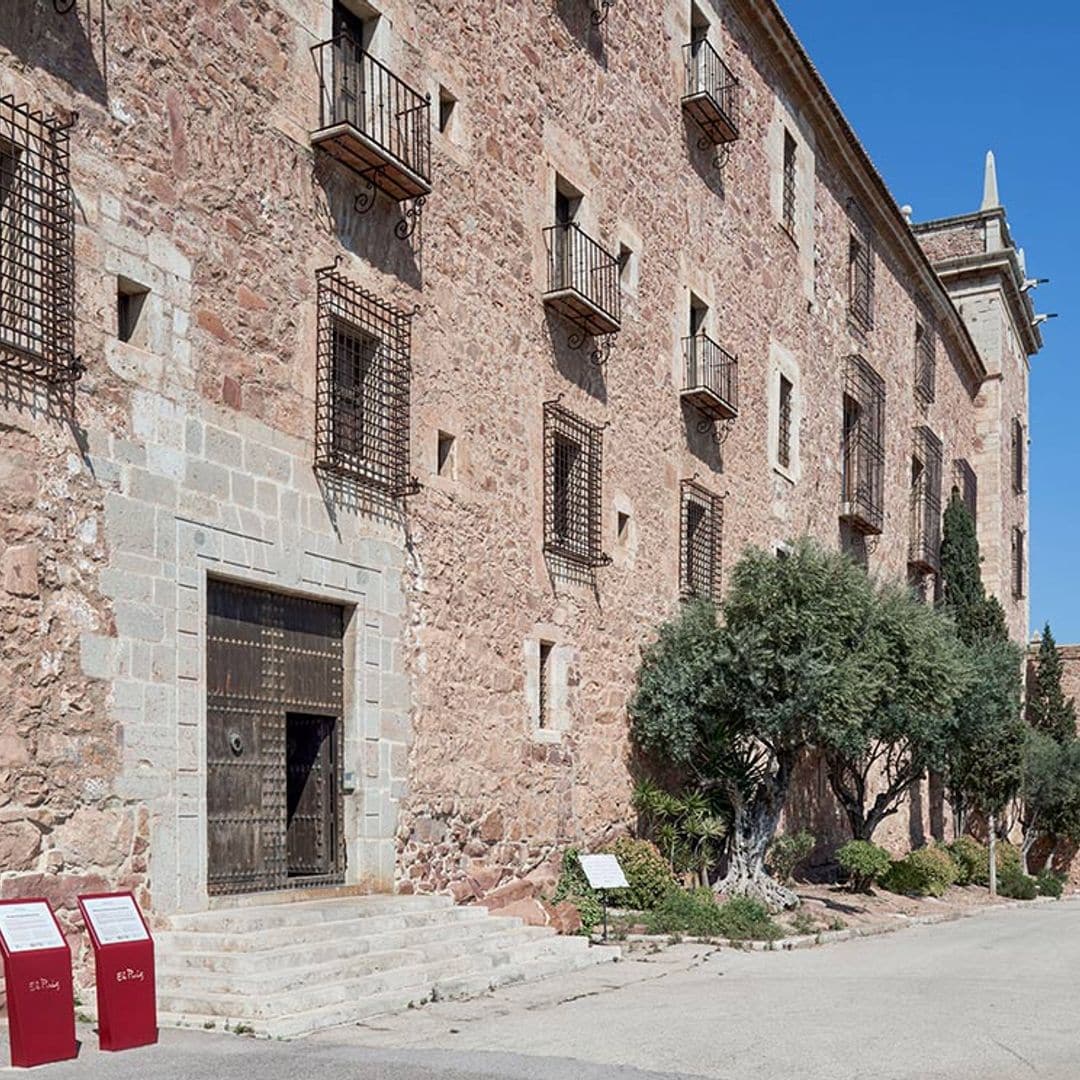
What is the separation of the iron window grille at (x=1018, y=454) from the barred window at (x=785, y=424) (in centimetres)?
1877

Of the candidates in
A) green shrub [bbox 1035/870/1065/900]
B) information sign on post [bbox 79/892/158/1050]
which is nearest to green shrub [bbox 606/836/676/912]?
information sign on post [bbox 79/892/158/1050]

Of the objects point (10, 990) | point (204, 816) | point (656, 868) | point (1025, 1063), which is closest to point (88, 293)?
point (204, 816)

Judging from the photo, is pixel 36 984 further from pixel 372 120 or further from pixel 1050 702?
pixel 1050 702

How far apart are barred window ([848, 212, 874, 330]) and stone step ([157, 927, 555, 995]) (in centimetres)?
1811

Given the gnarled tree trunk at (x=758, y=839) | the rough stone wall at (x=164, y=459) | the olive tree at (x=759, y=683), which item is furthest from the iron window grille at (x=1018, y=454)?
the rough stone wall at (x=164, y=459)

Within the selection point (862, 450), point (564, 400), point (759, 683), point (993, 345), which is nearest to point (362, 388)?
point (564, 400)

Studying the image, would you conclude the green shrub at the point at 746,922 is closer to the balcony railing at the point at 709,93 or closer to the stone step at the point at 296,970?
the stone step at the point at 296,970

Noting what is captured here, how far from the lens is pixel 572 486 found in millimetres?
16344

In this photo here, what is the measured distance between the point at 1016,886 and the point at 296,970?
67.6 feet

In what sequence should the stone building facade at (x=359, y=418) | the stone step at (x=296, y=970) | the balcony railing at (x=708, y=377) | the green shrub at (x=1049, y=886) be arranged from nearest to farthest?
1. the stone step at (x=296, y=970)
2. the stone building facade at (x=359, y=418)
3. the balcony railing at (x=708, y=377)
4. the green shrub at (x=1049, y=886)

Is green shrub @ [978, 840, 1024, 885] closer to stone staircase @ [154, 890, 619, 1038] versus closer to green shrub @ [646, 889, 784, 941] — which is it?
green shrub @ [646, 889, 784, 941]

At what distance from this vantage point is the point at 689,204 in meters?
19.5

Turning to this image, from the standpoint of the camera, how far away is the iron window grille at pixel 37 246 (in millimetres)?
9250

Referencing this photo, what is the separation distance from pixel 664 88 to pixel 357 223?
7566 millimetres
